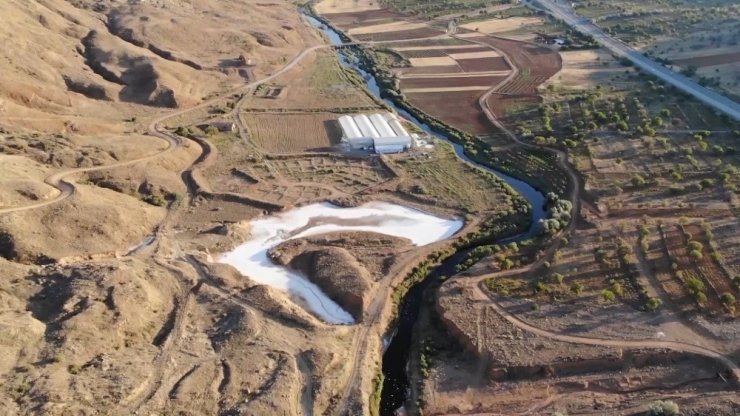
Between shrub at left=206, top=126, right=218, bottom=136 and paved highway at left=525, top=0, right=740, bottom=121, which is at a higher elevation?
paved highway at left=525, top=0, right=740, bottom=121

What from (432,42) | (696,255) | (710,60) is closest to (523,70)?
(432,42)

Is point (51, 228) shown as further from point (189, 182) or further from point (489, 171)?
point (489, 171)

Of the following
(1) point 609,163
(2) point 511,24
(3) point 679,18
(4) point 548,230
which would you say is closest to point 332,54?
(2) point 511,24

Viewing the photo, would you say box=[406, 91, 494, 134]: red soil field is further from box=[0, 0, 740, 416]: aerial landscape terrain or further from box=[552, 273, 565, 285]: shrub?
box=[552, 273, 565, 285]: shrub

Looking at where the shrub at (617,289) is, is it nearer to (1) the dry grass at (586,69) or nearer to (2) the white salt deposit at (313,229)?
(2) the white salt deposit at (313,229)

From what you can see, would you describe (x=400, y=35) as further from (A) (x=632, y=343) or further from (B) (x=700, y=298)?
(A) (x=632, y=343)

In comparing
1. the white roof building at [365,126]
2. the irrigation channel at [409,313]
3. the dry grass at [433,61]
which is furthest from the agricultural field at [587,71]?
the white roof building at [365,126]

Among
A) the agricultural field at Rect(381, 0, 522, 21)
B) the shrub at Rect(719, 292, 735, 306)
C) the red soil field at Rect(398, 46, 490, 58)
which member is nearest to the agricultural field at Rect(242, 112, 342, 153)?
the red soil field at Rect(398, 46, 490, 58)
